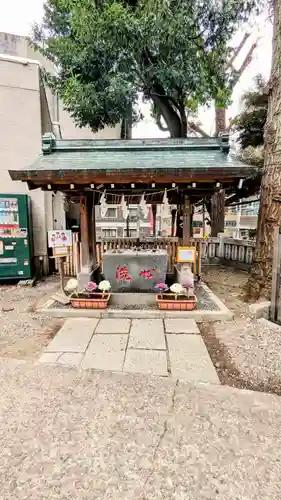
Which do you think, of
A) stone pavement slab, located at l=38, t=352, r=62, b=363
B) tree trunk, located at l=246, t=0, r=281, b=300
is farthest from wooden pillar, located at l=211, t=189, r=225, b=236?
stone pavement slab, located at l=38, t=352, r=62, b=363

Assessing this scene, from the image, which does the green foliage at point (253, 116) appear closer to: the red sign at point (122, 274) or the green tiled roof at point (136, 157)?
the green tiled roof at point (136, 157)

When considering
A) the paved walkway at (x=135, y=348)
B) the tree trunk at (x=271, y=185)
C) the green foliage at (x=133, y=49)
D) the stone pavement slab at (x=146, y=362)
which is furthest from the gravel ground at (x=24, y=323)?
the green foliage at (x=133, y=49)

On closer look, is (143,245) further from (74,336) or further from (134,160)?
(74,336)

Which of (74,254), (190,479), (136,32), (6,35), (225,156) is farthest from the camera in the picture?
(6,35)

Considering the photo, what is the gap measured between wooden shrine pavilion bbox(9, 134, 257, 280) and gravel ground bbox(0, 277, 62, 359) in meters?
1.59

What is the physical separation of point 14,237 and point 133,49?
602 centimetres

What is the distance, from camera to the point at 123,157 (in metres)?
5.50

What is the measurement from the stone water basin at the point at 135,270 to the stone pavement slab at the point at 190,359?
1858 mm

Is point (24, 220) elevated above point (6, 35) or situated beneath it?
situated beneath

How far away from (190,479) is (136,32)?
8.21 m

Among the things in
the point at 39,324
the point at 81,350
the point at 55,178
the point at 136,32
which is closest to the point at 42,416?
the point at 81,350

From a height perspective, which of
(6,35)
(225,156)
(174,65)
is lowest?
A: (225,156)

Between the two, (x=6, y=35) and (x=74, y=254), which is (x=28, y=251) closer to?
(x=74, y=254)

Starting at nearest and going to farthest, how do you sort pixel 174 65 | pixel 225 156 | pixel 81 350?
pixel 81 350 < pixel 225 156 < pixel 174 65
